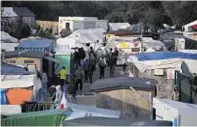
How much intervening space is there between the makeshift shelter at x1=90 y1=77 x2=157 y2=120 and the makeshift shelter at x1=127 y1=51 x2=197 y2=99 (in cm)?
385

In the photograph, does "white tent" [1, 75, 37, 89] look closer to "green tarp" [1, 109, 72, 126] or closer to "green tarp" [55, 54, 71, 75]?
"green tarp" [1, 109, 72, 126]

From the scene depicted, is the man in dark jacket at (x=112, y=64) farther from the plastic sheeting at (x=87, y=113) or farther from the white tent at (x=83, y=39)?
the plastic sheeting at (x=87, y=113)

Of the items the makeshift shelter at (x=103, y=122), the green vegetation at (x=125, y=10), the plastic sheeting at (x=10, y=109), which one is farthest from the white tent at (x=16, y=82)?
the green vegetation at (x=125, y=10)

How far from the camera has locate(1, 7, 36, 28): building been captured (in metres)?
59.8

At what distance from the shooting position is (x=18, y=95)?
570 inches

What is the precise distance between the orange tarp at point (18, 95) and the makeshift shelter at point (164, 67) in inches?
183

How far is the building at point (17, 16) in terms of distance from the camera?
5975 centimetres

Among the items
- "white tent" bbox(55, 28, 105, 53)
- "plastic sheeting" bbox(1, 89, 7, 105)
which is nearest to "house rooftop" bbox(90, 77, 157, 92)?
"plastic sheeting" bbox(1, 89, 7, 105)

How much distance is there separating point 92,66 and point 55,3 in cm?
6141

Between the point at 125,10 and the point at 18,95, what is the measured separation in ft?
234

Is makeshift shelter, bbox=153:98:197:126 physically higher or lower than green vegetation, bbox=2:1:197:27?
lower

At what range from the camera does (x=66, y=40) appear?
39188mm

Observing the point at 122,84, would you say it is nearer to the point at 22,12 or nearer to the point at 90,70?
the point at 90,70

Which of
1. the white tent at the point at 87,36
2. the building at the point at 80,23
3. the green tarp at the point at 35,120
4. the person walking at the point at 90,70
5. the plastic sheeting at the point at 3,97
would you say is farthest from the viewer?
the building at the point at 80,23
